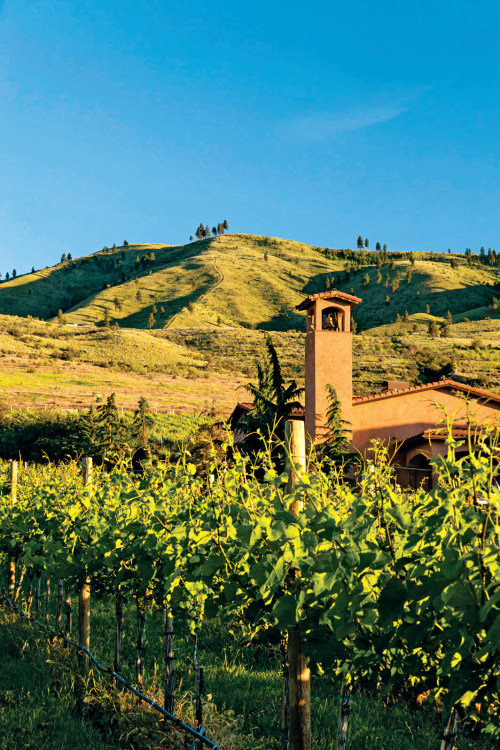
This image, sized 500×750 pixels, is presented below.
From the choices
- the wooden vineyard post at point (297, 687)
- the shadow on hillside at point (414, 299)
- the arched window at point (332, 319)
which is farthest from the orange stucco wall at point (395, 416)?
the shadow on hillside at point (414, 299)

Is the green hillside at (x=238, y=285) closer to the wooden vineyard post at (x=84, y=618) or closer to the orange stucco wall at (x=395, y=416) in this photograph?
the orange stucco wall at (x=395, y=416)

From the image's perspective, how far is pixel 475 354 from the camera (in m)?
56.4

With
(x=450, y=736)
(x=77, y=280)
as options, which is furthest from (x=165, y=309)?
(x=450, y=736)

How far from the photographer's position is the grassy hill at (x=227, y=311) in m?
58.0

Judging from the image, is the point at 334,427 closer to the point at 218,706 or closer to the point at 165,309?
the point at 218,706

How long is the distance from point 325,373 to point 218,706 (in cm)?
1551

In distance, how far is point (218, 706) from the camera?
507 centimetres

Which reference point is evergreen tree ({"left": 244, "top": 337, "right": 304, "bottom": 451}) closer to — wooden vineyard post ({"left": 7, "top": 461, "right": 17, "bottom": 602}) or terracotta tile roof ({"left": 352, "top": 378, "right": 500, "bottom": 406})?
terracotta tile roof ({"left": 352, "top": 378, "right": 500, "bottom": 406})

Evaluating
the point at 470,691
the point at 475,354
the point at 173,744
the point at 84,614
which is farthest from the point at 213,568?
the point at 475,354

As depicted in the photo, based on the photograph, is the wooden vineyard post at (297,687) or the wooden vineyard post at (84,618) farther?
the wooden vineyard post at (84,618)

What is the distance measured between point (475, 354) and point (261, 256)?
10163 cm

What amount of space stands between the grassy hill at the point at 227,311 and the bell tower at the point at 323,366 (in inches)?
95.2

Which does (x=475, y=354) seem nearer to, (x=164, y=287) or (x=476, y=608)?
(x=476, y=608)

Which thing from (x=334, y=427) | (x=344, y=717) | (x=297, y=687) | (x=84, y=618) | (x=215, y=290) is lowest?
(x=84, y=618)
